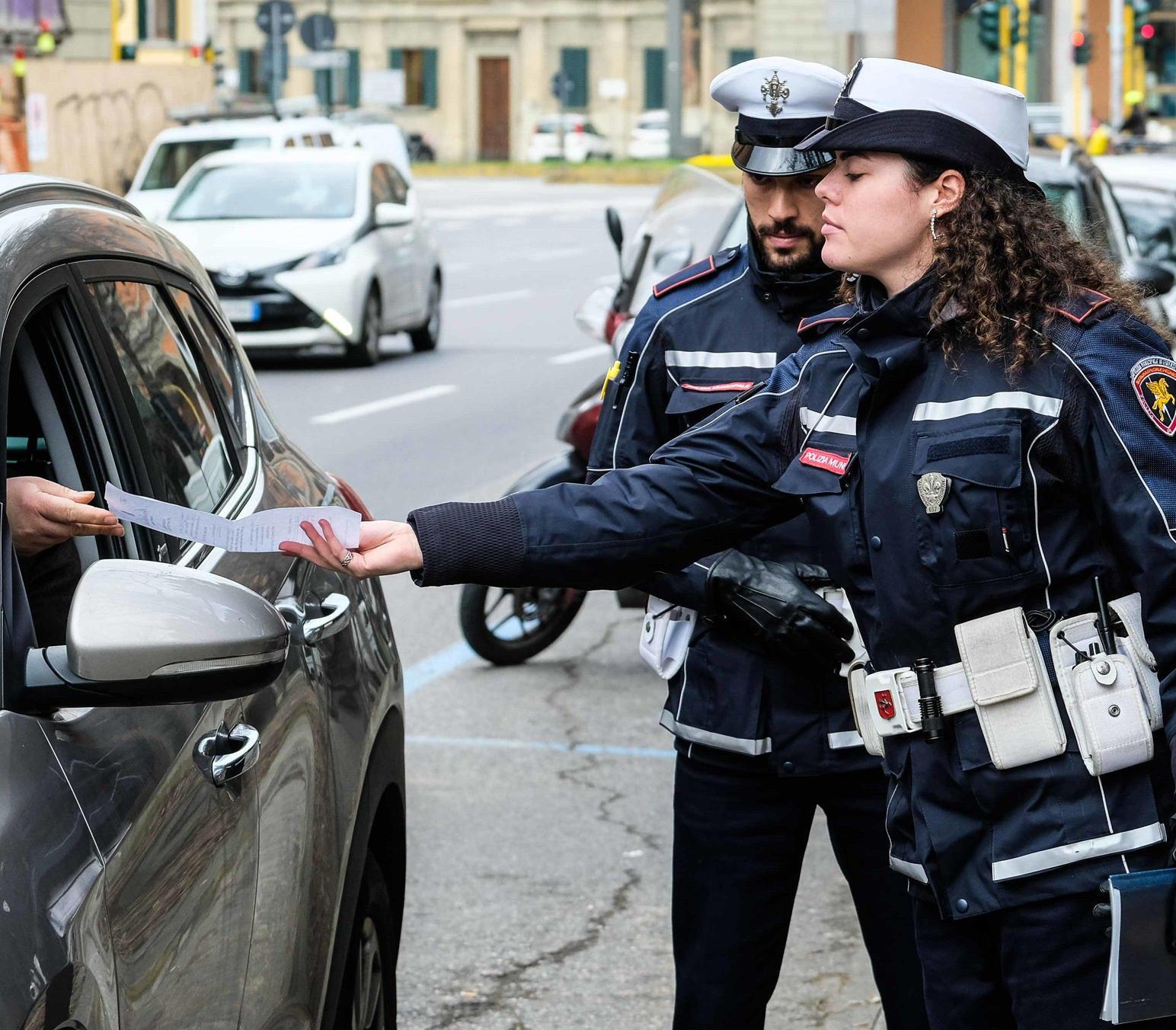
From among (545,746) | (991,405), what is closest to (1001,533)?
(991,405)

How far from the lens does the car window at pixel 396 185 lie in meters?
17.6

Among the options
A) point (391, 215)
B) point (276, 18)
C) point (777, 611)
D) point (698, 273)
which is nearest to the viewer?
point (777, 611)

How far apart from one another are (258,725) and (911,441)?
0.90 metres

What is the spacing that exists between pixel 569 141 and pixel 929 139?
68604mm

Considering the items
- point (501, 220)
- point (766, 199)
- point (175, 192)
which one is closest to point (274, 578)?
point (766, 199)

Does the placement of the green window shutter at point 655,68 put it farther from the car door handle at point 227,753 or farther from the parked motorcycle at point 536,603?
the car door handle at point 227,753

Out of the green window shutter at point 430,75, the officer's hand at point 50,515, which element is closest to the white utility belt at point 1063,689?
the officer's hand at point 50,515

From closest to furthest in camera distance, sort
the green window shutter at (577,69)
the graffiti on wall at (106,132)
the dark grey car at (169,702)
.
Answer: the dark grey car at (169,702) < the graffiti on wall at (106,132) < the green window shutter at (577,69)

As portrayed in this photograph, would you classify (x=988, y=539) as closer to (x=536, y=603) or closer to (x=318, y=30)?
(x=536, y=603)

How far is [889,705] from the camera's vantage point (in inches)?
97.6

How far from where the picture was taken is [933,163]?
8.20 feet

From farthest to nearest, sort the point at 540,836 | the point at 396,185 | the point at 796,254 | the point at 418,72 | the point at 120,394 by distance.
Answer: the point at 418,72, the point at 396,185, the point at 540,836, the point at 796,254, the point at 120,394

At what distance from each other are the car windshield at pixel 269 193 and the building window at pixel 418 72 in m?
60.8

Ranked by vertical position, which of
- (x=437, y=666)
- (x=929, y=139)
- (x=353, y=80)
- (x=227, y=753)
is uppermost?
(x=929, y=139)
